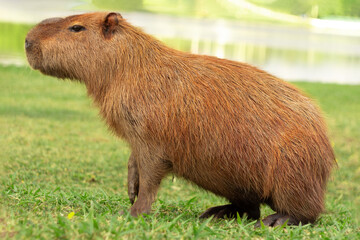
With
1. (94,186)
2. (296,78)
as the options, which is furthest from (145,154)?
(296,78)

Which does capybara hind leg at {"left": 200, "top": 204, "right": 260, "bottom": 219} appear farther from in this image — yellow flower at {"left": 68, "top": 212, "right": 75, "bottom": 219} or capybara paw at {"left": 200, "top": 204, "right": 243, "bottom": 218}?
yellow flower at {"left": 68, "top": 212, "right": 75, "bottom": 219}

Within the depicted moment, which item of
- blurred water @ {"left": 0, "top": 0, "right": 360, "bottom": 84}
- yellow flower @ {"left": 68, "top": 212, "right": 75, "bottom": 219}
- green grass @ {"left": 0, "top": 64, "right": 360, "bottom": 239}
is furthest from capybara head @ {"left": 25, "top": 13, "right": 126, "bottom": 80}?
blurred water @ {"left": 0, "top": 0, "right": 360, "bottom": 84}

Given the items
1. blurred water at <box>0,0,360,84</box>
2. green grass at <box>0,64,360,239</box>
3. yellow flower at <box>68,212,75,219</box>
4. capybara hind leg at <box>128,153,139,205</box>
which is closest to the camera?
green grass at <box>0,64,360,239</box>

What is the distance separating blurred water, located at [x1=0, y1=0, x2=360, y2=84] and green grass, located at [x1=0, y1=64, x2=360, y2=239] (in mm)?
5164

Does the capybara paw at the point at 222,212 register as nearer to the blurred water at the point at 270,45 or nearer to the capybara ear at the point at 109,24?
the capybara ear at the point at 109,24

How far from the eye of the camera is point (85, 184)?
4.96 meters

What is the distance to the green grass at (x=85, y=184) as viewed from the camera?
111 inches

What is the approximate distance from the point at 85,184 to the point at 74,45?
73.8 inches

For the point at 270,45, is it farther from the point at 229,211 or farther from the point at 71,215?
the point at 71,215

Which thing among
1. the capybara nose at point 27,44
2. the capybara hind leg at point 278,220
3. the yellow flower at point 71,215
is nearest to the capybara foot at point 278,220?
the capybara hind leg at point 278,220

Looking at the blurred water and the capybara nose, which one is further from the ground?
the capybara nose

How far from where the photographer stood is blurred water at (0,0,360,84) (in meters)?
15.0

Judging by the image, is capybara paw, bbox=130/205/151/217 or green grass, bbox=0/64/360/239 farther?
capybara paw, bbox=130/205/151/217

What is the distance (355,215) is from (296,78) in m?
10.5
